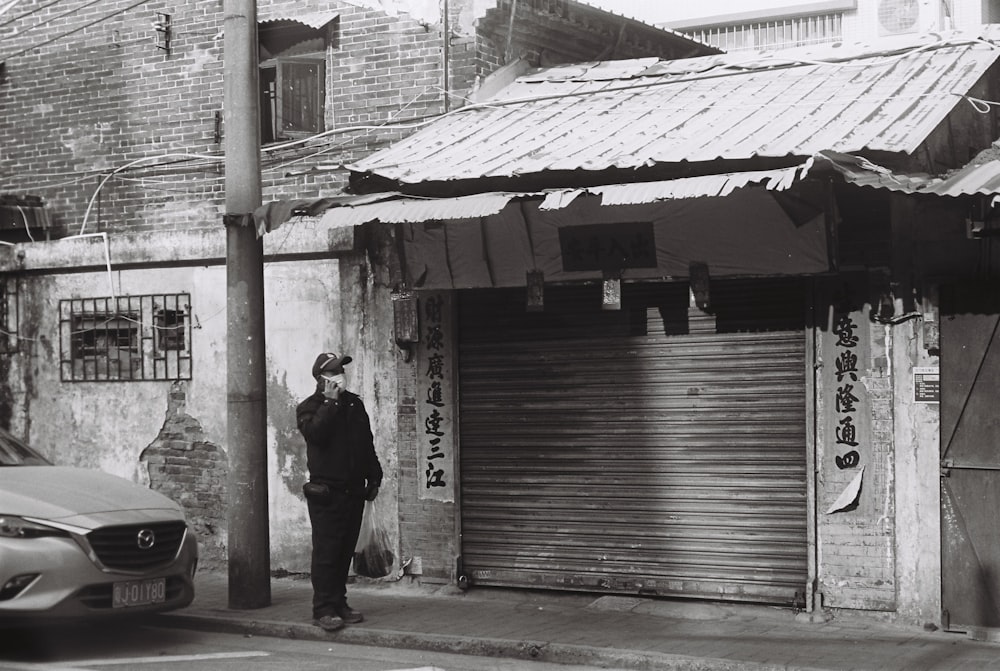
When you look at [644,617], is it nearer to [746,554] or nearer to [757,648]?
Result: [746,554]

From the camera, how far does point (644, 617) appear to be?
991 cm

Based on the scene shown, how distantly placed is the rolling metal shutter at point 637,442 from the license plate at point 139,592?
2923 millimetres

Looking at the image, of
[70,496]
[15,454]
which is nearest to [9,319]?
[15,454]

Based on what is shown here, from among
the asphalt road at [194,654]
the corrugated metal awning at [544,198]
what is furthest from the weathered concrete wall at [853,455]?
the asphalt road at [194,654]

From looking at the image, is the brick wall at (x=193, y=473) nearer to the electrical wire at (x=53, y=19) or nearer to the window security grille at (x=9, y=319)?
the window security grille at (x=9, y=319)

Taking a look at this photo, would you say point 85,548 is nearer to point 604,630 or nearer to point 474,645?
point 474,645

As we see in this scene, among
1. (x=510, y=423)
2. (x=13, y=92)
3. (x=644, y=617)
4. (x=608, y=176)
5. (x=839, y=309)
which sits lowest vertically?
(x=644, y=617)

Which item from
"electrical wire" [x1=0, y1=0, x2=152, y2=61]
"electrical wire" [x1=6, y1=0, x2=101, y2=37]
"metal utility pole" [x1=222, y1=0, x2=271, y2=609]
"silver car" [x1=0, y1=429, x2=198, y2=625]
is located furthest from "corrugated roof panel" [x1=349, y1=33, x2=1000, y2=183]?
"electrical wire" [x1=6, y1=0, x2=101, y2=37]

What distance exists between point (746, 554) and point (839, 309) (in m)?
1.92

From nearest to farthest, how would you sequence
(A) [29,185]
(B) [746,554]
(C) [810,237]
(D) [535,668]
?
(D) [535,668] → (C) [810,237] → (B) [746,554] → (A) [29,185]

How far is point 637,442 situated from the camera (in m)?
10.3

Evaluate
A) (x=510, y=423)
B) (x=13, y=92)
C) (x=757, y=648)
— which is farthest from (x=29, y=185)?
(x=757, y=648)

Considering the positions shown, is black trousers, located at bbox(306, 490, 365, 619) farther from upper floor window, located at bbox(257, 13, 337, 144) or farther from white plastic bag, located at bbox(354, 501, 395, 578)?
upper floor window, located at bbox(257, 13, 337, 144)

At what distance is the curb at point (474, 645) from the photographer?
26.5ft
